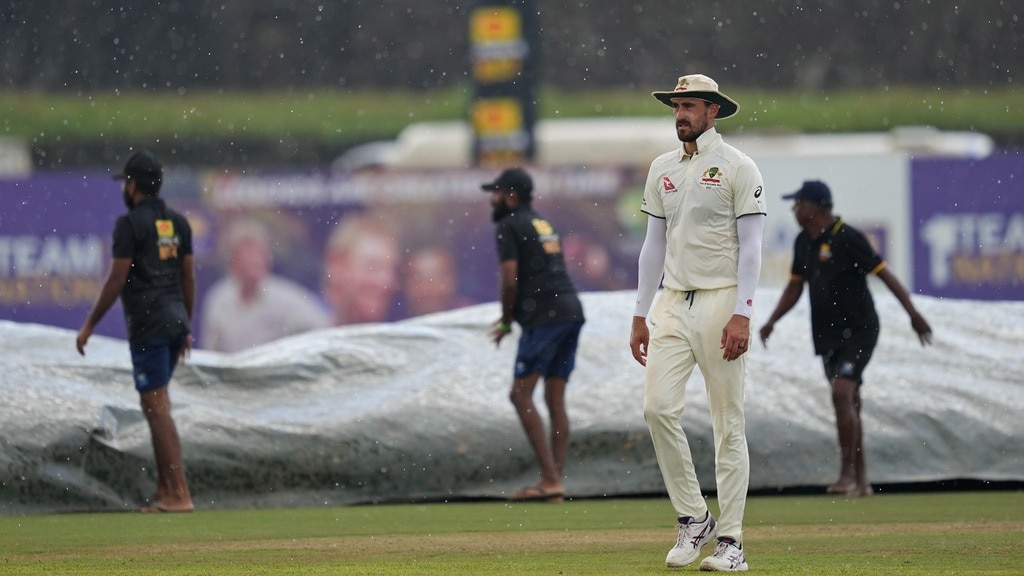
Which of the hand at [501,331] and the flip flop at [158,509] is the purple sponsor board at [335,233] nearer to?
the hand at [501,331]

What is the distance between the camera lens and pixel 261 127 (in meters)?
34.8

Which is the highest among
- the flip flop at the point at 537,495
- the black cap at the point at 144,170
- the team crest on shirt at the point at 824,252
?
the black cap at the point at 144,170

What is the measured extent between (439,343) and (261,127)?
975 inches

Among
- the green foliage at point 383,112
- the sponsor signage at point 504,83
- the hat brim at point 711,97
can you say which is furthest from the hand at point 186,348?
the green foliage at point 383,112

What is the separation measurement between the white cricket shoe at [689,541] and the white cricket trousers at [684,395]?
4cm

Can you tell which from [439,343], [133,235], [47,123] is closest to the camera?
[133,235]

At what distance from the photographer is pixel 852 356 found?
9898mm

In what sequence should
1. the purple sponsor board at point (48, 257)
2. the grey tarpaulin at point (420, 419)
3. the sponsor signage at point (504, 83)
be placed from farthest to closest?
the sponsor signage at point (504, 83) → the purple sponsor board at point (48, 257) → the grey tarpaulin at point (420, 419)

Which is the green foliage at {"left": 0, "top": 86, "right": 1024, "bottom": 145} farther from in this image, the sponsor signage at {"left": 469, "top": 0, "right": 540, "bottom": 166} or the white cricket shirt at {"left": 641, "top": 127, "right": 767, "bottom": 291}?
the white cricket shirt at {"left": 641, "top": 127, "right": 767, "bottom": 291}

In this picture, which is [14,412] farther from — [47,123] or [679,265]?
[47,123]

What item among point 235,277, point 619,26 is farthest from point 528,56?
point 619,26

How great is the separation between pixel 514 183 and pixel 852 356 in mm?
2208

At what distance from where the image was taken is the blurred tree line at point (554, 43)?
3775 centimetres

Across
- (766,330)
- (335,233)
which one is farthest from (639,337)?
(335,233)
